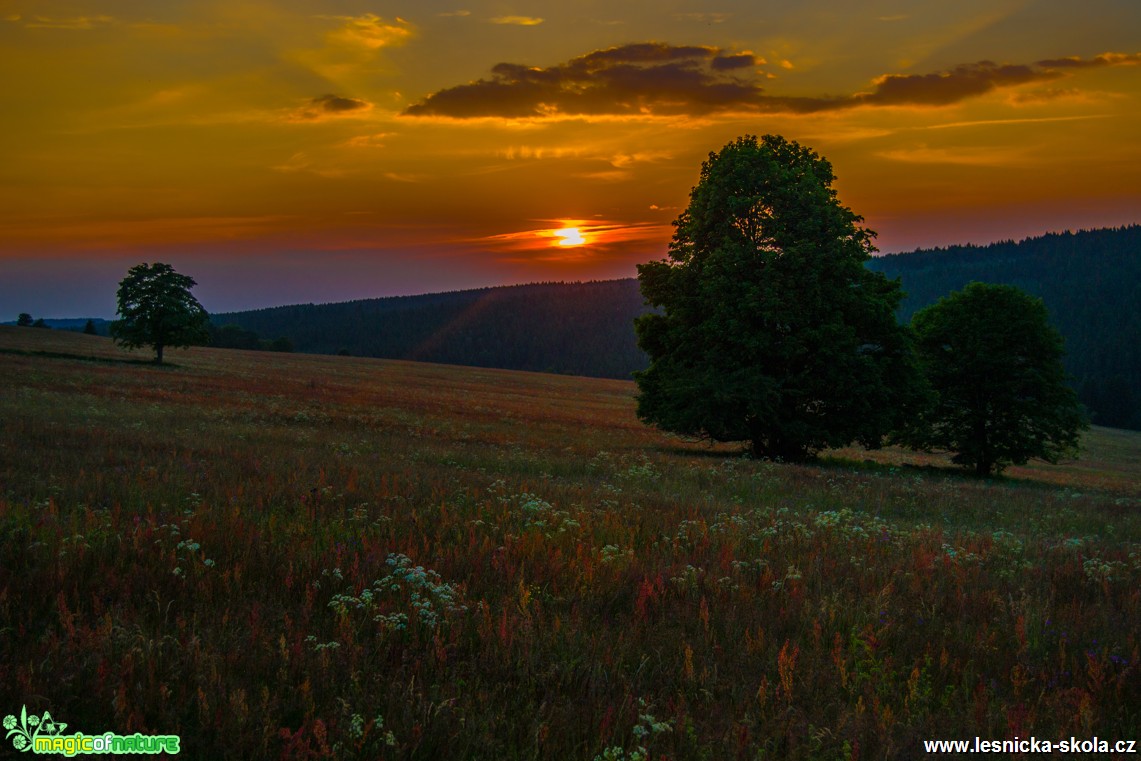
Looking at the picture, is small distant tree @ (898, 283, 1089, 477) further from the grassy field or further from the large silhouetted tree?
the grassy field

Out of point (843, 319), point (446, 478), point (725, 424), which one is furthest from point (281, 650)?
point (843, 319)

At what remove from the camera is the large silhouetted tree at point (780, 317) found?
982 inches

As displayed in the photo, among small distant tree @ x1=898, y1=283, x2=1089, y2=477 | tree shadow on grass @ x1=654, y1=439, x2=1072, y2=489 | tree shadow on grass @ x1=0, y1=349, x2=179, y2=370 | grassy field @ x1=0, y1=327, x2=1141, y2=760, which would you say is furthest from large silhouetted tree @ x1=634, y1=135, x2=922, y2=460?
tree shadow on grass @ x1=0, y1=349, x2=179, y2=370

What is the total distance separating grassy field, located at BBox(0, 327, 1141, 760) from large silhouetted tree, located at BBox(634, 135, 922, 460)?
1400 centimetres

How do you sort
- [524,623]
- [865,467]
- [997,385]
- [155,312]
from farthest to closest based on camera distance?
[155,312], [997,385], [865,467], [524,623]

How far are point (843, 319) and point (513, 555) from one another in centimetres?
2246

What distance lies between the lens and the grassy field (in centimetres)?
396

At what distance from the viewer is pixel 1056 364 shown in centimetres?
3259

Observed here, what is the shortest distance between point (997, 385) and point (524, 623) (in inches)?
1320

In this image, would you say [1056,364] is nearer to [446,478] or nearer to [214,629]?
[446,478]

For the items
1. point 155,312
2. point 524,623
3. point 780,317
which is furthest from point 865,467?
point 155,312

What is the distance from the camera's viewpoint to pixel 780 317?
81.4ft

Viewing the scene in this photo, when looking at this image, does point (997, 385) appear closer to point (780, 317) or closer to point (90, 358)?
point (780, 317)

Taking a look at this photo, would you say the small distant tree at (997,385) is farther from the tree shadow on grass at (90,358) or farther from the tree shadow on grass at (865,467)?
the tree shadow on grass at (90,358)
